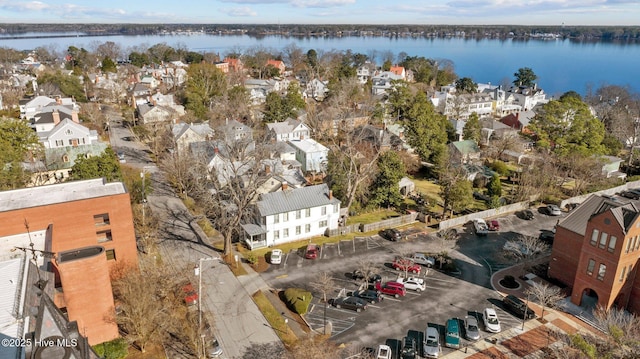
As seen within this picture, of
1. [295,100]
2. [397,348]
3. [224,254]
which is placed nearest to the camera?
[397,348]

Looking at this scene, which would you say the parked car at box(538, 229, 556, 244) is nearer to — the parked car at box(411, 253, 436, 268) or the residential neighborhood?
the residential neighborhood

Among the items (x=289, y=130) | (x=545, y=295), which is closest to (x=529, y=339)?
(x=545, y=295)

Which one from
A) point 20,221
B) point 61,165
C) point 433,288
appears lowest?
point 433,288

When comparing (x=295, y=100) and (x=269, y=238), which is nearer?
(x=269, y=238)

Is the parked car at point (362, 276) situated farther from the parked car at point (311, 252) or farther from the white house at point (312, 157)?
the white house at point (312, 157)

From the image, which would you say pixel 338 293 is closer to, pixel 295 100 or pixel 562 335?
pixel 562 335

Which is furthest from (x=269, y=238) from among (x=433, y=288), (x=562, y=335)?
(x=562, y=335)

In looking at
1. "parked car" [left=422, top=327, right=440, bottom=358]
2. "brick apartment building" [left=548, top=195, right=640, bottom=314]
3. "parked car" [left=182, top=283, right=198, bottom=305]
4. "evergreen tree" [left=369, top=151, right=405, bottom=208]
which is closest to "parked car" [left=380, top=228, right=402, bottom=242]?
"evergreen tree" [left=369, top=151, right=405, bottom=208]

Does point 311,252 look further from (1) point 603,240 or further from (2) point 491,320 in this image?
(1) point 603,240
